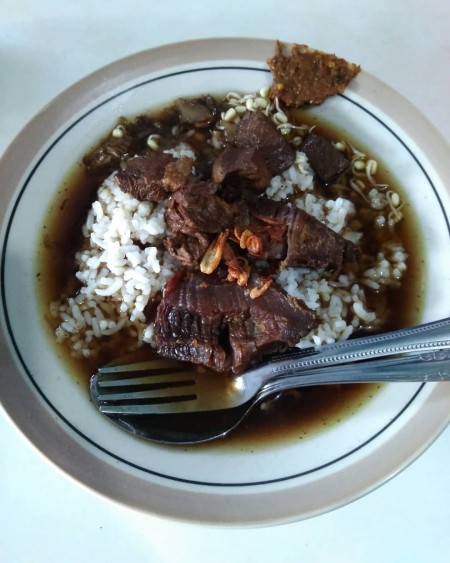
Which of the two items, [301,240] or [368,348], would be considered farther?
[301,240]

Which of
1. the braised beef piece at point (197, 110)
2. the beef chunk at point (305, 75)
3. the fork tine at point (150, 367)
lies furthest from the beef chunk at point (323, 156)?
the fork tine at point (150, 367)

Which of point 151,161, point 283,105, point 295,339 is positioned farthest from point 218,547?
point 283,105

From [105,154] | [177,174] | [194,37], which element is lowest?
[177,174]

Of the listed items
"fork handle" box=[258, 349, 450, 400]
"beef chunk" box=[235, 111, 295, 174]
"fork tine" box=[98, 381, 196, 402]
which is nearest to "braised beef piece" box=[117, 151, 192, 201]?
"beef chunk" box=[235, 111, 295, 174]

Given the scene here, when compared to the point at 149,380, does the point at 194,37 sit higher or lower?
higher

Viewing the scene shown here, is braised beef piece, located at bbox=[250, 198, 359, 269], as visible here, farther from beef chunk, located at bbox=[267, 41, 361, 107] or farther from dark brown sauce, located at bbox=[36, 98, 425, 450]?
beef chunk, located at bbox=[267, 41, 361, 107]

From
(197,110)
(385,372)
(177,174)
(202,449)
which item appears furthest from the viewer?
(197,110)

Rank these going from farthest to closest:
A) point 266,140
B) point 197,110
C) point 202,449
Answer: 1. point 197,110
2. point 266,140
3. point 202,449

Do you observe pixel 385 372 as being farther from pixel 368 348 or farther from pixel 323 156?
pixel 323 156

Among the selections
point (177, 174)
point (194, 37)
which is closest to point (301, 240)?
point (177, 174)
